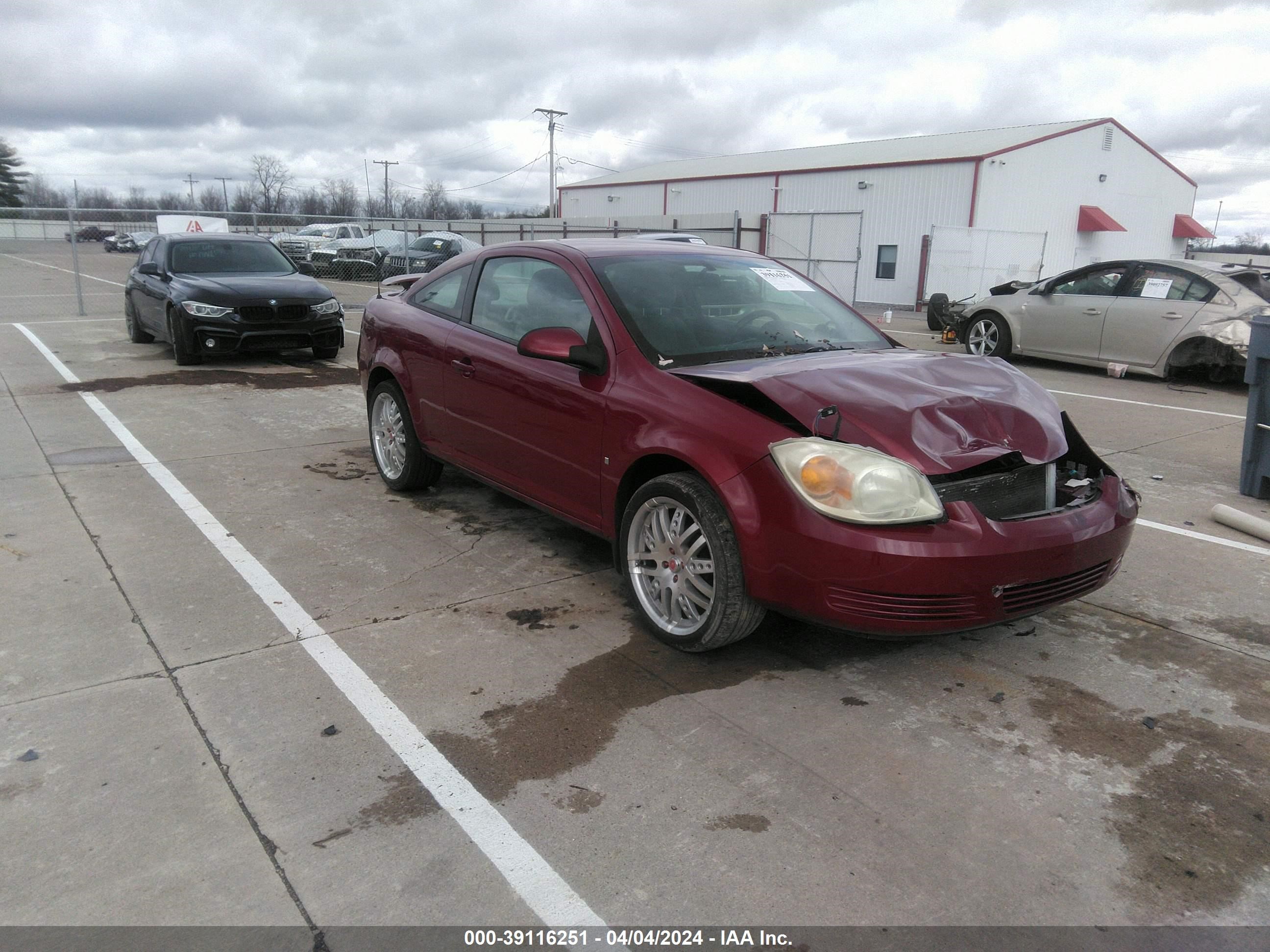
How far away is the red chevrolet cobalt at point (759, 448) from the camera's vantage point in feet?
10.3

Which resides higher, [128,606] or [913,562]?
[913,562]

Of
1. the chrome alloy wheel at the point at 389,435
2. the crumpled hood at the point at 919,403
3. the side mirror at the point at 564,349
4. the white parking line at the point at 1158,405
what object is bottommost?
the white parking line at the point at 1158,405

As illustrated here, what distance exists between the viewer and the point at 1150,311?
11.0 metres

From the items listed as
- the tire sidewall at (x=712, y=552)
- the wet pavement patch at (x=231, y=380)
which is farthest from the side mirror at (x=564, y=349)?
the wet pavement patch at (x=231, y=380)

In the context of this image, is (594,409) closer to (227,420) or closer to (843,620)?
(843,620)

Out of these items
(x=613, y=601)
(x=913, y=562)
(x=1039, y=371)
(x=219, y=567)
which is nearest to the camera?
(x=913, y=562)

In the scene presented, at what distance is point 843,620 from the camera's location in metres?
3.20

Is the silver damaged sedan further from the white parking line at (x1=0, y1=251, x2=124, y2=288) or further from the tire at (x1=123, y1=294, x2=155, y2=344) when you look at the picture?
the white parking line at (x1=0, y1=251, x2=124, y2=288)

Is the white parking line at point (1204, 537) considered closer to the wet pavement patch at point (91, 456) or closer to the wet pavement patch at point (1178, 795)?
the wet pavement patch at point (1178, 795)

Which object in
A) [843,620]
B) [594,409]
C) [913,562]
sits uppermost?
[594,409]

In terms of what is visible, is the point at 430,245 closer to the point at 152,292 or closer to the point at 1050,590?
the point at 152,292

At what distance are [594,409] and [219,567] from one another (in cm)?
214

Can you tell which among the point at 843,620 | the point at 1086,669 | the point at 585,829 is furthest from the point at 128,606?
the point at 1086,669

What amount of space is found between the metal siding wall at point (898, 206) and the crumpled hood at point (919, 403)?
22.4 meters
